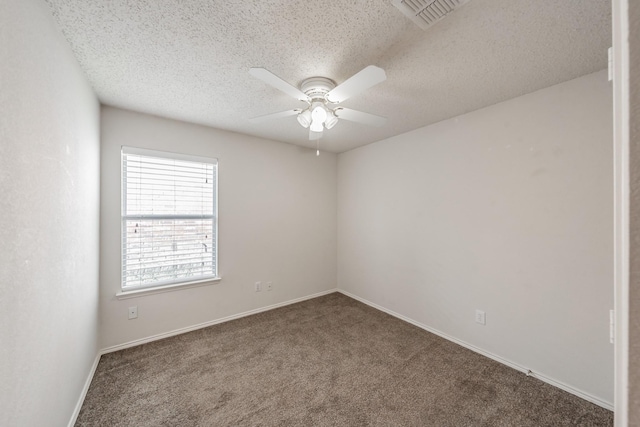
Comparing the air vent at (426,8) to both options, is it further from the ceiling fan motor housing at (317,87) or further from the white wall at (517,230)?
the white wall at (517,230)

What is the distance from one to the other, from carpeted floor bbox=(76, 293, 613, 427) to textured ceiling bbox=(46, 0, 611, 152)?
2.36 metres

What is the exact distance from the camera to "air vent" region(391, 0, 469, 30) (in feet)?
3.57

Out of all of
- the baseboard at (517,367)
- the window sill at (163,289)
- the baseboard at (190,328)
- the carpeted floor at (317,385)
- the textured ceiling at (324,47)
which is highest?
the textured ceiling at (324,47)

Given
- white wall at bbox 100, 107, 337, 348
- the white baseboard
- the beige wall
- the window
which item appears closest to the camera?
the beige wall

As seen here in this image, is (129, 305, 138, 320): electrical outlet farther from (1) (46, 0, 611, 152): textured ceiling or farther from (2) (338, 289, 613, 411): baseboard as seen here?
(2) (338, 289, 613, 411): baseboard

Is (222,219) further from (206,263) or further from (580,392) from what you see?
(580,392)

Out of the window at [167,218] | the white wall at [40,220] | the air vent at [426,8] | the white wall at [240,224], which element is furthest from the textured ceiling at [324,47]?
the window at [167,218]

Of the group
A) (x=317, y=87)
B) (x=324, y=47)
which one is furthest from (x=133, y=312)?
(x=324, y=47)

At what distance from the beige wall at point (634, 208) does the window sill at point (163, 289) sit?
125 inches

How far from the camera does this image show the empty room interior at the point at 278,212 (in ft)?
3.96

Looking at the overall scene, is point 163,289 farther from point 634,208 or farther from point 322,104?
point 634,208

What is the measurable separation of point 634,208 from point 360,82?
134 cm

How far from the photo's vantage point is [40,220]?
1.19 m

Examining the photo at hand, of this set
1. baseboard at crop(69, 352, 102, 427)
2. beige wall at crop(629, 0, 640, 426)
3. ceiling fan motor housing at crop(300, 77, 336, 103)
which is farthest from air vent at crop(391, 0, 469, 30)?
baseboard at crop(69, 352, 102, 427)
